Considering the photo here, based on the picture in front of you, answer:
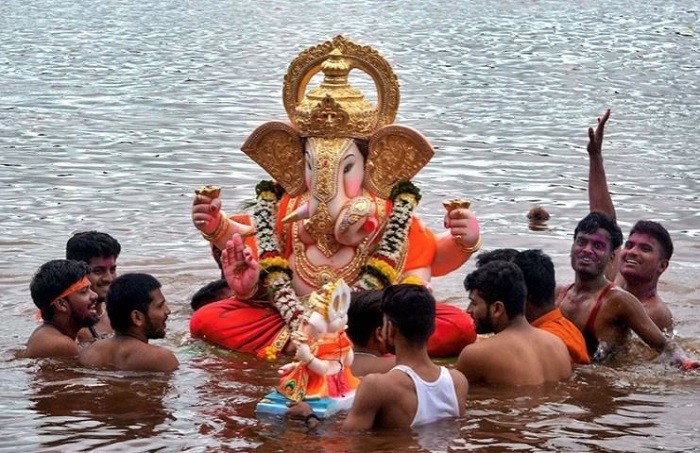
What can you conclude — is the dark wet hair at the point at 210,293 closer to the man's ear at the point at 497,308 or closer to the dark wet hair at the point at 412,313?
the man's ear at the point at 497,308

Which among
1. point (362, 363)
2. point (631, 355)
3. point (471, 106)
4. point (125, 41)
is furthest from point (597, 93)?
point (362, 363)

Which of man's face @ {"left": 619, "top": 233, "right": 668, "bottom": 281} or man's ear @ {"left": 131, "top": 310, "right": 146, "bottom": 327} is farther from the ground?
man's face @ {"left": 619, "top": 233, "right": 668, "bottom": 281}

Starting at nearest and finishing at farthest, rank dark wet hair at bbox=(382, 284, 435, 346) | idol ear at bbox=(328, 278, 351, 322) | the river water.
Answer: dark wet hair at bbox=(382, 284, 435, 346), idol ear at bbox=(328, 278, 351, 322), the river water

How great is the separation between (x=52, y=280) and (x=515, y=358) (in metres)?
2.69

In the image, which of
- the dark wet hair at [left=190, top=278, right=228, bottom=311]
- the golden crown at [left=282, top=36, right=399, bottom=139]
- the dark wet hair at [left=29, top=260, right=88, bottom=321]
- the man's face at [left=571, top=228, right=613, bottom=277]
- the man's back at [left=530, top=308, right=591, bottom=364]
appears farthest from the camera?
the dark wet hair at [left=190, top=278, right=228, bottom=311]

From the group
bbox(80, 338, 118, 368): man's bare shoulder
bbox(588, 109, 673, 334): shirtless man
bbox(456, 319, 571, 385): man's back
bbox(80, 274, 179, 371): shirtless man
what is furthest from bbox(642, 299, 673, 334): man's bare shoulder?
bbox(80, 338, 118, 368): man's bare shoulder

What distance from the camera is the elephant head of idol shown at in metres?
10.3

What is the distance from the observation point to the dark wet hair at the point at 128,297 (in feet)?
30.5

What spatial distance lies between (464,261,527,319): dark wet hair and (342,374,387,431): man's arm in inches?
46.3

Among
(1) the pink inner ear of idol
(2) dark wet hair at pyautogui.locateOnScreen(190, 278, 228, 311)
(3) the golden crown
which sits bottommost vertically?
(2) dark wet hair at pyautogui.locateOnScreen(190, 278, 228, 311)

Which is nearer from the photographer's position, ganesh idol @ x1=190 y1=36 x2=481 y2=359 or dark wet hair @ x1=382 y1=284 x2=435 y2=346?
dark wet hair @ x1=382 y1=284 x2=435 y2=346

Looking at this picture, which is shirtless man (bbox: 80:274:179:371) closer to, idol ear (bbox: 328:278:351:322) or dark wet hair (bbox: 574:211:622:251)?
idol ear (bbox: 328:278:351:322)

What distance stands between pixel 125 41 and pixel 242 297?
23.1m

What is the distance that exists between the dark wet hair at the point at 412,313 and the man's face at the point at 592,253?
2.18 m
